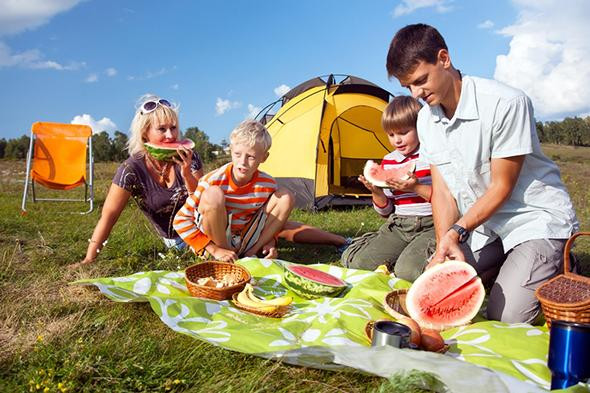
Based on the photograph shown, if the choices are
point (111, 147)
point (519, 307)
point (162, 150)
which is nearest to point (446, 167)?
point (519, 307)

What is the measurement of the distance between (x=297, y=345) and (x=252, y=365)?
0.24 meters

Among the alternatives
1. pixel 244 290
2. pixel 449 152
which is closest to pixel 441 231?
pixel 449 152

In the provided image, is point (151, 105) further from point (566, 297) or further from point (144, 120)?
point (566, 297)

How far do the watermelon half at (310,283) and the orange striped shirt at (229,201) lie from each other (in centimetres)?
96

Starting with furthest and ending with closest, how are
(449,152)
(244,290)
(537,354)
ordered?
1. (449,152)
2. (244,290)
3. (537,354)

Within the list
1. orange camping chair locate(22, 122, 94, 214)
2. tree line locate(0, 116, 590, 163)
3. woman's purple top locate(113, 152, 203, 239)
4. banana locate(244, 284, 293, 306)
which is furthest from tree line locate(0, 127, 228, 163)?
banana locate(244, 284, 293, 306)

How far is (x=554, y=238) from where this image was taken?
3.05m

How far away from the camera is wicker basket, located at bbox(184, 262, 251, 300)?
3.10 m

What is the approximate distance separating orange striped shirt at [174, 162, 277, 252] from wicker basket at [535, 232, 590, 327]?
2258 mm

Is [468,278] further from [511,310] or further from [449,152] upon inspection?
[449,152]

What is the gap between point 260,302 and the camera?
296 centimetres

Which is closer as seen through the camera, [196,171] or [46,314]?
[46,314]

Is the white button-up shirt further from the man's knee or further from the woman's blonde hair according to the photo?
the woman's blonde hair

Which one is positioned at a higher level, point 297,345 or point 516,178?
point 516,178
